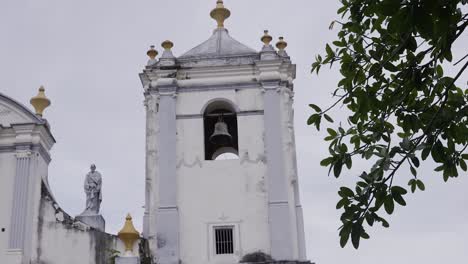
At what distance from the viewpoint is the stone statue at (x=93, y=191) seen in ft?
34.1

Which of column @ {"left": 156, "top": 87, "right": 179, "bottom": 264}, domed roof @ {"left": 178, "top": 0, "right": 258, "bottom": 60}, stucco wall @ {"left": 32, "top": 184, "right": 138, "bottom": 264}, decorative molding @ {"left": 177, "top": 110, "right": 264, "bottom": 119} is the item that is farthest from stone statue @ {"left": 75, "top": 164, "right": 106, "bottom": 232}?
domed roof @ {"left": 178, "top": 0, "right": 258, "bottom": 60}

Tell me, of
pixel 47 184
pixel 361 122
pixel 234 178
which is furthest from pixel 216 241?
pixel 361 122

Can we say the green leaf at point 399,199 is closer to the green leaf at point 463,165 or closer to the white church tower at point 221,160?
the green leaf at point 463,165

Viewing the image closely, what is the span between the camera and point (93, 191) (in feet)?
34.4

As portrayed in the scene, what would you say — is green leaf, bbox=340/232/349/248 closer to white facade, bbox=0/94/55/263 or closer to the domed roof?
white facade, bbox=0/94/55/263

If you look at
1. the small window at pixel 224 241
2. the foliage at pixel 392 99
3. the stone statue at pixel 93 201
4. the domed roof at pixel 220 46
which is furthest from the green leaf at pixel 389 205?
the domed roof at pixel 220 46

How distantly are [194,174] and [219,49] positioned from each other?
208cm

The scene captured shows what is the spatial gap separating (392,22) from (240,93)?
766cm

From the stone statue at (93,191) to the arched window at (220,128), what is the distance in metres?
1.58

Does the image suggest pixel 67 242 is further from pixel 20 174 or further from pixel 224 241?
pixel 224 241

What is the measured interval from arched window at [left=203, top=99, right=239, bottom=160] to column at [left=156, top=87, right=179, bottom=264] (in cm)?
53

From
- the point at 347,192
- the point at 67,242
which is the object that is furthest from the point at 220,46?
the point at 347,192

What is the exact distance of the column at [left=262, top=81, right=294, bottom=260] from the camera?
9.69 m

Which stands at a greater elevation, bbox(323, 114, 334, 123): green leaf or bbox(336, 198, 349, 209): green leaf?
bbox(323, 114, 334, 123): green leaf
